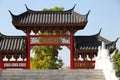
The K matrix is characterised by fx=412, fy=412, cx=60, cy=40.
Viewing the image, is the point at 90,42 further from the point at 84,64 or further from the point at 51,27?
the point at 51,27

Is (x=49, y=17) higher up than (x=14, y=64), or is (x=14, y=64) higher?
(x=49, y=17)

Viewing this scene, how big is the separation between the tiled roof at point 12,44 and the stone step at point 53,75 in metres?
8.01

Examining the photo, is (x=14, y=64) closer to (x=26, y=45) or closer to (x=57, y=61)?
(x=26, y=45)

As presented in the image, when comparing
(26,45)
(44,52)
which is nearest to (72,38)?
(26,45)

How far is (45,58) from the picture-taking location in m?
37.6

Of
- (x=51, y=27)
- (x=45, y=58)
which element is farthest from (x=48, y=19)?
(x=45, y=58)

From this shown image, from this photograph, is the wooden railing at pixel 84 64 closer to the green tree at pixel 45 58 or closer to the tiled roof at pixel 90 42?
the tiled roof at pixel 90 42

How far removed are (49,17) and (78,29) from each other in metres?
2.34

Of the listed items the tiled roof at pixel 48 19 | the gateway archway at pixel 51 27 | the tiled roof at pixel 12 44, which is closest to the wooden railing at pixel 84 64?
the gateway archway at pixel 51 27

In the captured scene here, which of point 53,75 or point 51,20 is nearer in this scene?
point 53,75

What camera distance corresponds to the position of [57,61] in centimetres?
3891

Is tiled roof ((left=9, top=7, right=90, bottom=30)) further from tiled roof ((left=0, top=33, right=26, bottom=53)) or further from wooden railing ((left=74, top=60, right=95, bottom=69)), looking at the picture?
wooden railing ((left=74, top=60, right=95, bottom=69))

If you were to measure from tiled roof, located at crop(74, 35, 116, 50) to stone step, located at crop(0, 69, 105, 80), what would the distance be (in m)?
8.14

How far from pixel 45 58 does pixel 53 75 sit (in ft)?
55.0
